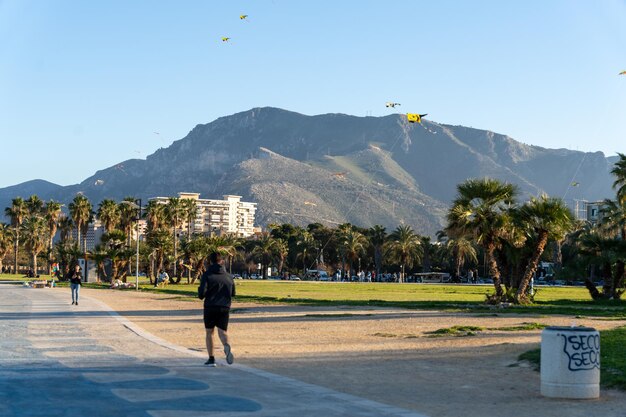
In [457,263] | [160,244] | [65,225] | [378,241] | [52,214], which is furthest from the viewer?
[378,241]

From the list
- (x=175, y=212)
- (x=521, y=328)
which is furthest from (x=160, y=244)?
(x=521, y=328)

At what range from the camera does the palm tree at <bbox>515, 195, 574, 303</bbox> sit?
3684 centimetres

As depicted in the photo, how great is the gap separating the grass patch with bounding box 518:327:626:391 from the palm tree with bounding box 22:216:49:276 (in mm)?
120696

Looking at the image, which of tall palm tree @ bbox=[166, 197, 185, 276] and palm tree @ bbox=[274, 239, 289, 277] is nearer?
tall palm tree @ bbox=[166, 197, 185, 276]

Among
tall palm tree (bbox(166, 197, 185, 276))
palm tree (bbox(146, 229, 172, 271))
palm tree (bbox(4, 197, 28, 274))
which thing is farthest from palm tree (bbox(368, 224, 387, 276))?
palm tree (bbox(146, 229, 172, 271))

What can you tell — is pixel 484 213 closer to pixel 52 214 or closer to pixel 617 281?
pixel 617 281

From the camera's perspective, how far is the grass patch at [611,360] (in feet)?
37.7

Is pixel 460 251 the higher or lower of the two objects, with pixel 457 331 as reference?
higher

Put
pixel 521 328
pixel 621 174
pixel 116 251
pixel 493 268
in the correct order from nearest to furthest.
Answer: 1. pixel 521 328
2. pixel 493 268
3. pixel 621 174
4. pixel 116 251

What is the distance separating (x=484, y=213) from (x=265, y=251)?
115m

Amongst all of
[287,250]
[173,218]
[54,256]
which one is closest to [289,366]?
[173,218]

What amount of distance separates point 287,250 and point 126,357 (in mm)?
136772

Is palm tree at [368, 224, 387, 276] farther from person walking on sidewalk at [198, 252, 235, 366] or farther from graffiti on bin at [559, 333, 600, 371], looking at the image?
graffiti on bin at [559, 333, 600, 371]

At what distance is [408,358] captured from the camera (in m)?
15.5
